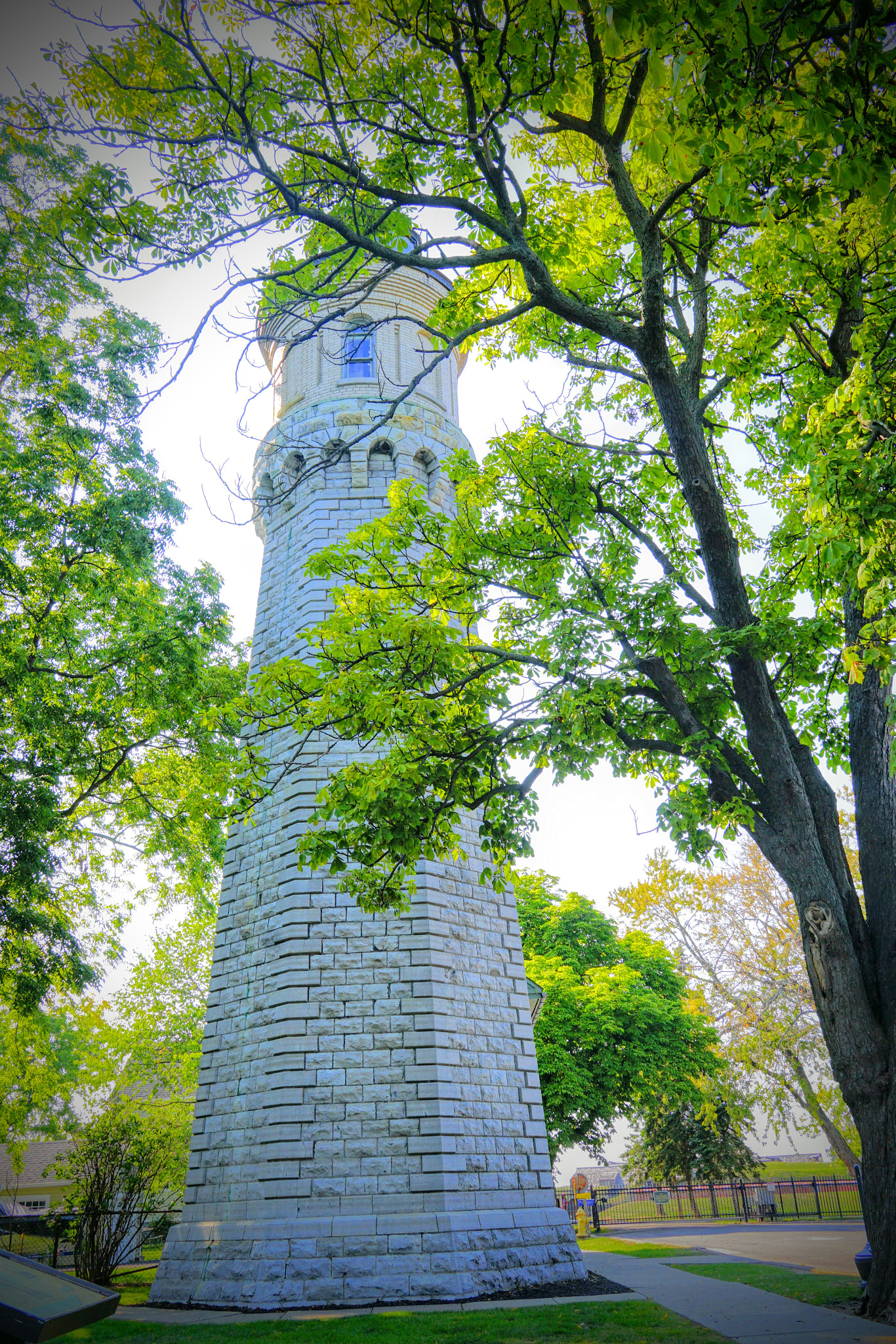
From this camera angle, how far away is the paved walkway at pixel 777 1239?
1238 centimetres

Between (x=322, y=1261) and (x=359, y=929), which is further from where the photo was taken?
(x=359, y=929)

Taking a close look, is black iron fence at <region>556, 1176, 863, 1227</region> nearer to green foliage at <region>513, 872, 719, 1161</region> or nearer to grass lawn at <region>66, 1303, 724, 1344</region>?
green foliage at <region>513, 872, 719, 1161</region>

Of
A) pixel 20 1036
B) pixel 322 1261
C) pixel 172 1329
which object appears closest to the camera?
pixel 172 1329

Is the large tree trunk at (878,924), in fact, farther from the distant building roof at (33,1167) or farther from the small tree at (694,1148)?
the distant building roof at (33,1167)

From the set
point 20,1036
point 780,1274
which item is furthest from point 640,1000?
point 20,1036

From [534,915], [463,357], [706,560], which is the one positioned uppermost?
[463,357]

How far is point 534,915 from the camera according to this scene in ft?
99.0

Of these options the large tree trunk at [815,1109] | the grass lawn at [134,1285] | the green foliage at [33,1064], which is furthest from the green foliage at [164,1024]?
the large tree trunk at [815,1109]

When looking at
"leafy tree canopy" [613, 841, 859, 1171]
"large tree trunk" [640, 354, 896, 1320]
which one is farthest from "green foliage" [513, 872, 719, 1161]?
"large tree trunk" [640, 354, 896, 1320]

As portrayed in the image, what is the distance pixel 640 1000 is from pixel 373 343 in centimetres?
2125

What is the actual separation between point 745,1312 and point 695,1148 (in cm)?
2651

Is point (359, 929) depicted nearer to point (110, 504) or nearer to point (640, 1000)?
point (110, 504)

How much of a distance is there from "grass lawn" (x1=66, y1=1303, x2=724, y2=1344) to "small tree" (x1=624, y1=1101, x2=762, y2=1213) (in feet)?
79.5

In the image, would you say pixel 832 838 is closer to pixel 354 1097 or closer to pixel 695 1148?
pixel 354 1097
